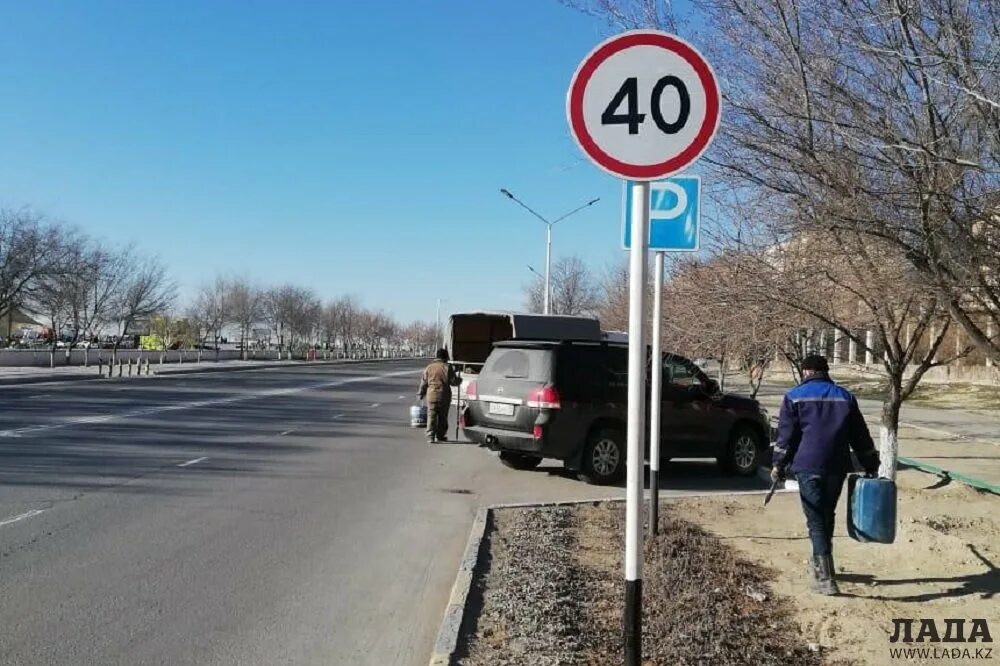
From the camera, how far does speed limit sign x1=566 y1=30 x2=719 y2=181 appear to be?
3.64 m

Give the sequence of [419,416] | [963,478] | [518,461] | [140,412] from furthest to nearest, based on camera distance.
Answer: [140,412] → [419,416] → [518,461] → [963,478]

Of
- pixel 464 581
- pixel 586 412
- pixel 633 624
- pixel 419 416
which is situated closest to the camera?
pixel 633 624

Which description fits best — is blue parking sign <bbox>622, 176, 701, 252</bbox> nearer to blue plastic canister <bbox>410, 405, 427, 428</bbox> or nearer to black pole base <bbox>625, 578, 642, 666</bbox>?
black pole base <bbox>625, 578, 642, 666</bbox>

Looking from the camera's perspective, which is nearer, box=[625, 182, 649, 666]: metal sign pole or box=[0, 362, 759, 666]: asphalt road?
box=[625, 182, 649, 666]: metal sign pole

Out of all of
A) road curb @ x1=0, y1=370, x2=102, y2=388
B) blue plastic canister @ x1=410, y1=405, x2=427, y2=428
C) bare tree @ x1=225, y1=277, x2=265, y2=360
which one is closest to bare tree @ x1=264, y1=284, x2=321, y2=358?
bare tree @ x1=225, y1=277, x2=265, y2=360

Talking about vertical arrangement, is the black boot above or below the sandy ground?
above

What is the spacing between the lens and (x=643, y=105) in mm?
3662

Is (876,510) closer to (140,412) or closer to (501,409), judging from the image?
(501,409)

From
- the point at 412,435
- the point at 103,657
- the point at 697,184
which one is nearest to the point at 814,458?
the point at 697,184

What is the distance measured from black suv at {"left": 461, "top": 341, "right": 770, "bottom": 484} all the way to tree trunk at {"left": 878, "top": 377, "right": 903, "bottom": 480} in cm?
287

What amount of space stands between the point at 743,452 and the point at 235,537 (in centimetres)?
820

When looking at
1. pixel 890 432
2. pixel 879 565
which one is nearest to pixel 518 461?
pixel 890 432

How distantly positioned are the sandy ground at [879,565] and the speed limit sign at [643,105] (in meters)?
3.11

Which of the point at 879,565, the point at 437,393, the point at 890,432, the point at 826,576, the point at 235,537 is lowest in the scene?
the point at 235,537
